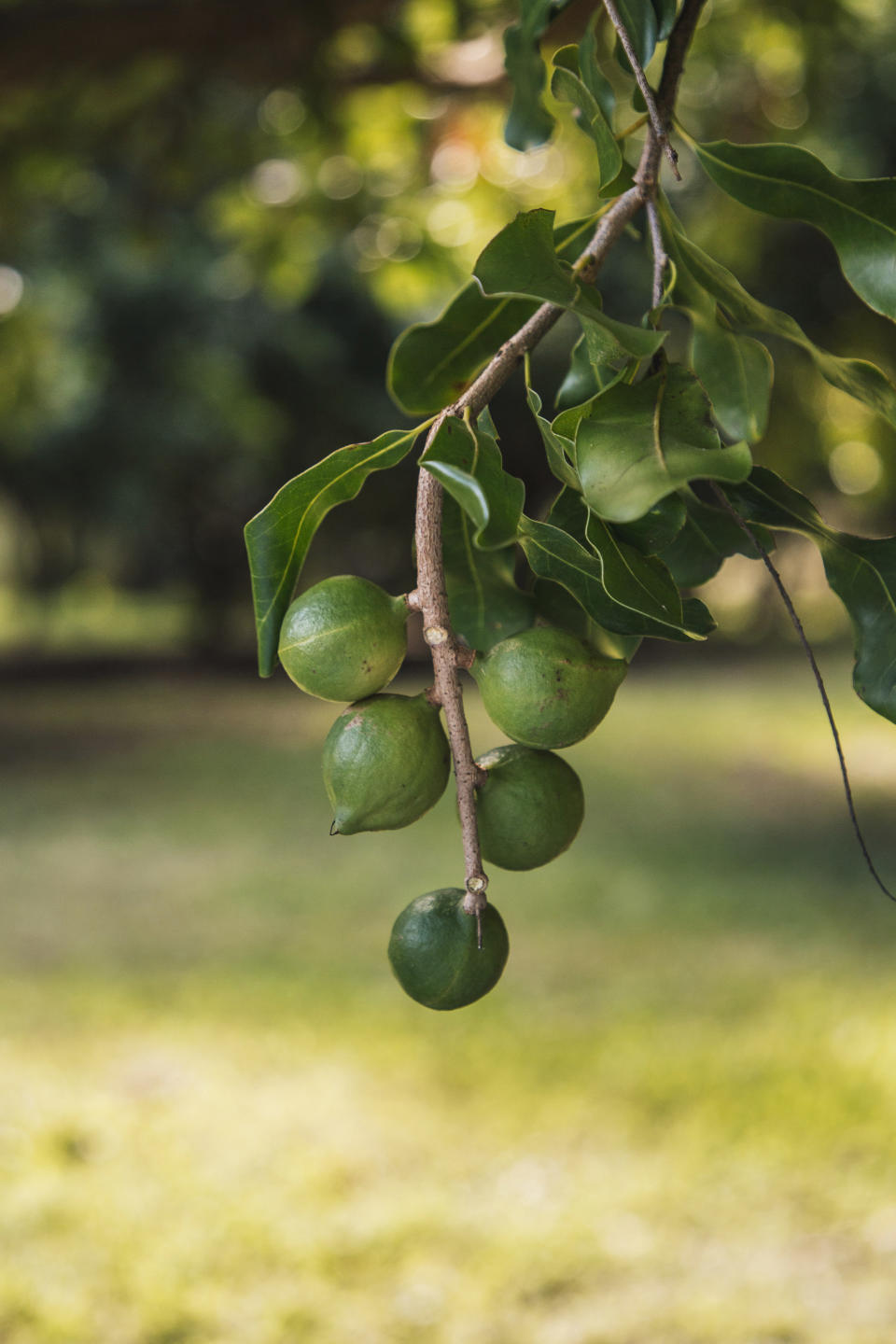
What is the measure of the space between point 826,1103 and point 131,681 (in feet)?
43.6

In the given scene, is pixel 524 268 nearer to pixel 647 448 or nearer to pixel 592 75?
pixel 647 448

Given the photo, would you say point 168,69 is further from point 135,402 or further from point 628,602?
point 135,402

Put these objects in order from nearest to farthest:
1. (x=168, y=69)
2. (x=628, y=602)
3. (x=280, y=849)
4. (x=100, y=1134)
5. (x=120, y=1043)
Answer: (x=628, y=602) → (x=168, y=69) → (x=100, y=1134) → (x=120, y=1043) → (x=280, y=849)

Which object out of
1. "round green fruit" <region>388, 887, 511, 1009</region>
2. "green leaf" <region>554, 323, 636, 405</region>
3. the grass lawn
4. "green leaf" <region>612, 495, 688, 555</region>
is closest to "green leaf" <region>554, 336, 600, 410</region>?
"green leaf" <region>554, 323, 636, 405</region>

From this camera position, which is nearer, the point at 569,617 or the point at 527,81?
the point at 569,617

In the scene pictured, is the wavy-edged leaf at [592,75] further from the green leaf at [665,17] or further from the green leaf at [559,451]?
the green leaf at [559,451]

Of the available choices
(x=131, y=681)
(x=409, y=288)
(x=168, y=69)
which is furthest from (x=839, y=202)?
(x=131, y=681)

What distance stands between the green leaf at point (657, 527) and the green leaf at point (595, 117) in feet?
0.71

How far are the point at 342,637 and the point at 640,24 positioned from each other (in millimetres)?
485

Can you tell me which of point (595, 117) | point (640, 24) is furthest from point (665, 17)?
point (595, 117)

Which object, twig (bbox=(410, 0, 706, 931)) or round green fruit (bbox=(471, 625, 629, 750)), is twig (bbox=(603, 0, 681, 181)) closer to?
twig (bbox=(410, 0, 706, 931))

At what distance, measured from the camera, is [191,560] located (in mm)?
18516

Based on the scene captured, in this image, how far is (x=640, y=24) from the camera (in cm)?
86

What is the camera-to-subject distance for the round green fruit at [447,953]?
0.72 meters
